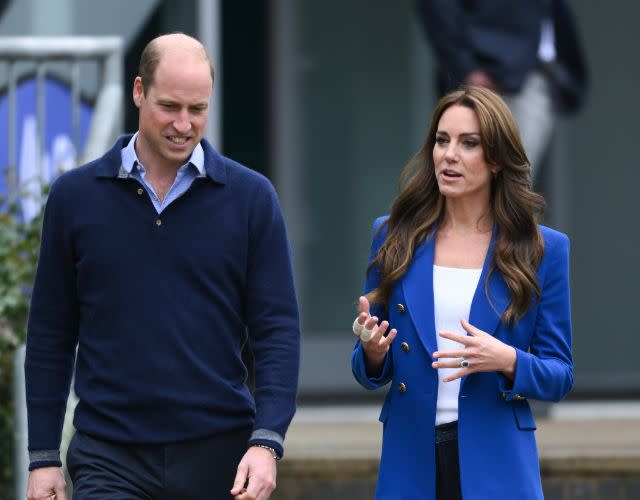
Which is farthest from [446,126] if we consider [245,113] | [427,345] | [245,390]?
[245,113]

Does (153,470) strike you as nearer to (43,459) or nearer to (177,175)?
(43,459)

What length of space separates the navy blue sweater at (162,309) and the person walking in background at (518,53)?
319 cm

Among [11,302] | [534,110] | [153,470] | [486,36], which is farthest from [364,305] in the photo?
[534,110]

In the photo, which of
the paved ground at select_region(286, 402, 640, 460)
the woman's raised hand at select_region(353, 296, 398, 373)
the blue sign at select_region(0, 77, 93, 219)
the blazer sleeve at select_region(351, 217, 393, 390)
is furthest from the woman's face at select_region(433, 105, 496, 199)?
the blue sign at select_region(0, 77, 93, 219)

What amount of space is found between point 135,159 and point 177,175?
0.12 metres

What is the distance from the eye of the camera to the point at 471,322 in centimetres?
430

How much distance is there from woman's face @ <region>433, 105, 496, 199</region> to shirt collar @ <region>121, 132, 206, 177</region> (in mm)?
645

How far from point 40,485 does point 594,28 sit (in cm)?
540

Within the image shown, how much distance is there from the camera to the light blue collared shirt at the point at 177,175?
424 cm

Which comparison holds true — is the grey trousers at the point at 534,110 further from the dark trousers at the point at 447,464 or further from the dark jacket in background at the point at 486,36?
the dark trousers at the point at 447,464

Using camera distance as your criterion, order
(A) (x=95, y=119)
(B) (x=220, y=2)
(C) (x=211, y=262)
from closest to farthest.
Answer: (C) (x=211, y=262)
(A) (x=95, y=119)
(B) (x=220, y=2)

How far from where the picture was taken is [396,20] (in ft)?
29.0

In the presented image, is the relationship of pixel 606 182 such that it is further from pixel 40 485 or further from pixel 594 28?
pixel 40 485

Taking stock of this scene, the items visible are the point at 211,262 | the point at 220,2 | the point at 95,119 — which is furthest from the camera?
the point at 220,2
